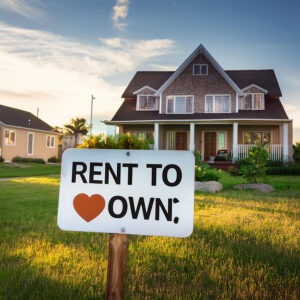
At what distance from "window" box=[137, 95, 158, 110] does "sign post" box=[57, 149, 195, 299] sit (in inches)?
1163

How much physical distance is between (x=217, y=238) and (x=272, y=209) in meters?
3.67

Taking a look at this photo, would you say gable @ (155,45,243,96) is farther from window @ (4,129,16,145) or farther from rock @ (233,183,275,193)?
rock @ (233,183,275,193)

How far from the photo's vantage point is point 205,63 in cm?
3008

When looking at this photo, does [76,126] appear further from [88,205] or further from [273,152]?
[88,205]

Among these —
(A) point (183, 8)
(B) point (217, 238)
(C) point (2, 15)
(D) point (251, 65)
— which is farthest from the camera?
(D) point (251, 65)

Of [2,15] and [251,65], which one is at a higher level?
[251,65]

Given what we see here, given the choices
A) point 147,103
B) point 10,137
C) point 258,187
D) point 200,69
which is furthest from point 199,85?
point 10,137

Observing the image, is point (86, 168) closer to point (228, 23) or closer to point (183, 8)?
point (183, 8)

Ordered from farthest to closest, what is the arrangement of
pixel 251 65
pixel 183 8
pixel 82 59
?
1. pixel 251 65
2. pixel 82 59
3. pixel 183 8

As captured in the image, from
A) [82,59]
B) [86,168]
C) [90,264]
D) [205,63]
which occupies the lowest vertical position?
[90,264]

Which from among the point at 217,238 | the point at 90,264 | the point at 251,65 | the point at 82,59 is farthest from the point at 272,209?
the point at 251,65

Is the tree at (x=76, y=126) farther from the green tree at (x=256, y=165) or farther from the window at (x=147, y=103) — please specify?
the green tree at (x=256, y=165)

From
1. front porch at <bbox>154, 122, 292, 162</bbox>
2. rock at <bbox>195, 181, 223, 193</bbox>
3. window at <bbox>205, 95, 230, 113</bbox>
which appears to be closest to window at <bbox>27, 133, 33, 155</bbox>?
front porch at <bbox>154, 122, 292, 162</bbox>

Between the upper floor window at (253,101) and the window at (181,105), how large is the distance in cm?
400
